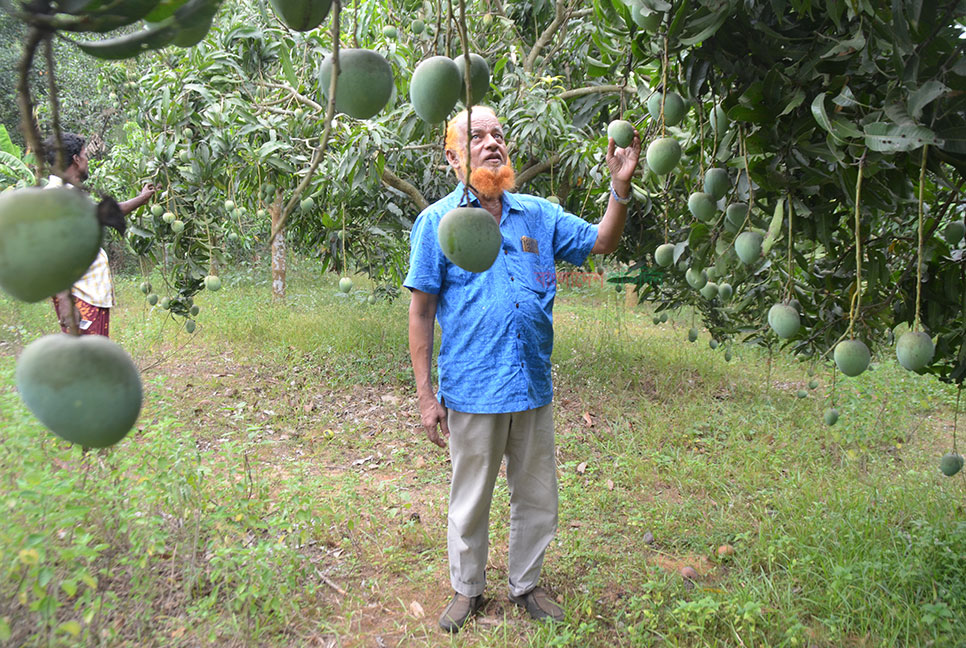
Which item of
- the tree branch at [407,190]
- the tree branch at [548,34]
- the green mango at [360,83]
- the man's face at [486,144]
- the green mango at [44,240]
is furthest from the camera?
the tree branch at [407,190]

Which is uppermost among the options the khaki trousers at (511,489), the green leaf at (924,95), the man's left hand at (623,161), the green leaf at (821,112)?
the green leaf at (924,95)

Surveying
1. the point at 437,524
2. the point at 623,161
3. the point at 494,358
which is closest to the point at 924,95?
the point at 623,161

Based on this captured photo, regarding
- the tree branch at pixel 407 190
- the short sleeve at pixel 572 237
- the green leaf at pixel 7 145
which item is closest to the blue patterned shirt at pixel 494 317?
the short sleeve at pixel 572 237

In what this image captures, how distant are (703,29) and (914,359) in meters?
0.65

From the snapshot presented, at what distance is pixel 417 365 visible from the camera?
2164 millimetres

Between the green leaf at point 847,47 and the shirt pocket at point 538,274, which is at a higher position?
the green leaf at point 847,47

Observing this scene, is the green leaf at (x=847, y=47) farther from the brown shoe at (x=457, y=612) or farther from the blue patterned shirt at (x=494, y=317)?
the brown shoe at (x=457, y=612)

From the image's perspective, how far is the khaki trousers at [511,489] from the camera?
2.11 metres

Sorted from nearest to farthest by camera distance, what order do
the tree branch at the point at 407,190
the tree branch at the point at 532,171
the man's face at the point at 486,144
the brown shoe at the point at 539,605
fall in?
the man's face at the point at 486,144 → the brown shoe at the point at 539,605 → the tree branch at the point at 532,171 → the tree branch at the point at 407,190

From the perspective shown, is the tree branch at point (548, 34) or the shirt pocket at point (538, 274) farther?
the tree branch at point (548, 34)

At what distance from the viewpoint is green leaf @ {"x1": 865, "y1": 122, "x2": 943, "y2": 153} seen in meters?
0.93

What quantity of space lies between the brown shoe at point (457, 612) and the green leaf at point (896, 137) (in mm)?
1786

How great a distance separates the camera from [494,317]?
2084mm

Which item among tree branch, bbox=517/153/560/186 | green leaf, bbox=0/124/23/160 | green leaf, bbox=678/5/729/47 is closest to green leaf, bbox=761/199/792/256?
green leaf, bbox=678/5/729/47
